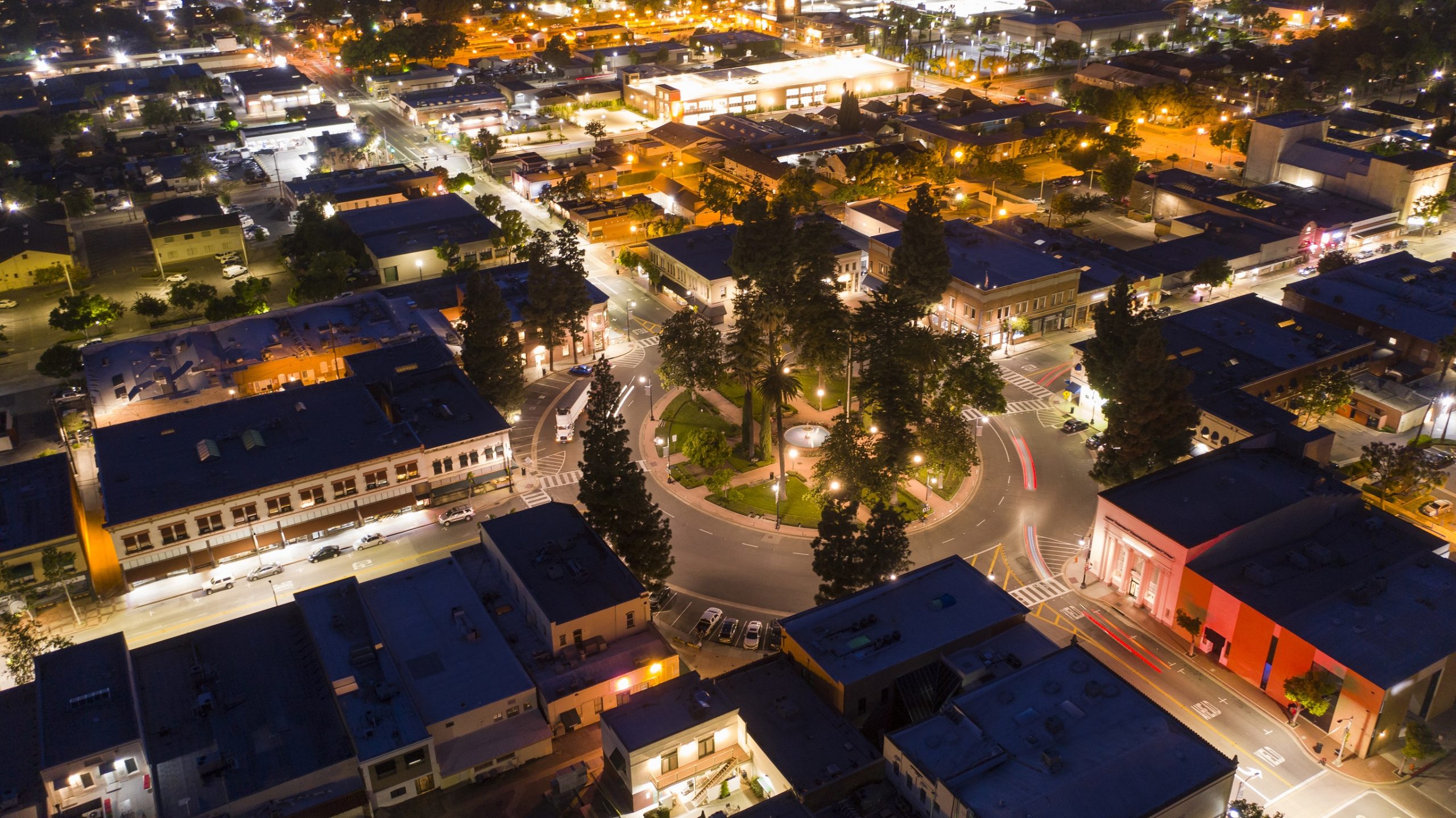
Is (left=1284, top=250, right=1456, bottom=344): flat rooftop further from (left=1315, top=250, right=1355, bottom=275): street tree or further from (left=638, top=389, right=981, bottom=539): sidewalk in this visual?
(left=638, top=389, right=981, bottom=539): sidewalk

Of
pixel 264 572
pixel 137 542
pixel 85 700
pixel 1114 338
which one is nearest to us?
pixel 85 700

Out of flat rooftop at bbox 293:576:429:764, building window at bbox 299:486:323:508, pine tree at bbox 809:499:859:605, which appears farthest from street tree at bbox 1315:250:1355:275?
building window at bbox 299:486:323:508

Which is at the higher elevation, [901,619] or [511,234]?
[511,234]

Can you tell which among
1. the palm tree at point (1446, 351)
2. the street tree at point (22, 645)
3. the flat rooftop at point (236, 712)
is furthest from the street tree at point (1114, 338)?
the street tree at point (22, 645)

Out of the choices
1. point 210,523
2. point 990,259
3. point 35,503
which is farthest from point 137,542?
point 990,259

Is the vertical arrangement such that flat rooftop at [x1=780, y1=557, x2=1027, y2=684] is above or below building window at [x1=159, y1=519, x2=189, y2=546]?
above

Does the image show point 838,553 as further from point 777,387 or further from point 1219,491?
point 1219,491
